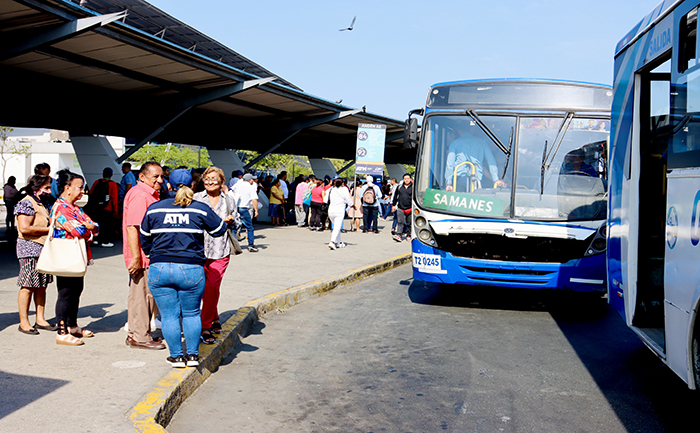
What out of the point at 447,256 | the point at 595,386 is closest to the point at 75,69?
the point at 447,256

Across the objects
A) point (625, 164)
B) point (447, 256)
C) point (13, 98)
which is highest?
point (13, 98)

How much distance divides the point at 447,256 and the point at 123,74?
10.9m

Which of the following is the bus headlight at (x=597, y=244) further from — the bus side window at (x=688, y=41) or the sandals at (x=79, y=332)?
the sandals at (x=79, y=332)

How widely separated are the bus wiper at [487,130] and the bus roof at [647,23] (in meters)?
2.20

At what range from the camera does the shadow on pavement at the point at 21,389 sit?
4.06 m

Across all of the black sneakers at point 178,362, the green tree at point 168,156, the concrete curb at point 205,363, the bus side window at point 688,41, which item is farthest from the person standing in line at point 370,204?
the green tree at point 168,156

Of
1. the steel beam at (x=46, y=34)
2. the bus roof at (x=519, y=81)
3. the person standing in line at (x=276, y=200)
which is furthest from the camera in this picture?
the person standing in line at (x=276, y=200)

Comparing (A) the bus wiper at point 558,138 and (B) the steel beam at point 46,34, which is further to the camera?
(B) the steel beam at point 46,34

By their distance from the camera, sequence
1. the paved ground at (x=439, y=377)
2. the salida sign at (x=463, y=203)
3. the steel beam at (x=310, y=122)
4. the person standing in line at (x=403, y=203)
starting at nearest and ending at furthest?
1. the paved ground at (x=439, y=377)
2. the salida sign at (x=463, y=203)
3. the person standing in line at (x=403, y=203)
4. the steel beam at (x=310, y=122)

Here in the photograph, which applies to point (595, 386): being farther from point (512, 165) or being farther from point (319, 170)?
point (319, 170)

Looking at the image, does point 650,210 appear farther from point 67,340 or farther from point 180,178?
point 67,340

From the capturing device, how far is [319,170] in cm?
3853

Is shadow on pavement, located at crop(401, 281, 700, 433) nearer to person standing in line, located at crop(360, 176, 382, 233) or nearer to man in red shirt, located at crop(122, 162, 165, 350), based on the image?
man in red shirt, located at crop(122, 162, 165, 350)

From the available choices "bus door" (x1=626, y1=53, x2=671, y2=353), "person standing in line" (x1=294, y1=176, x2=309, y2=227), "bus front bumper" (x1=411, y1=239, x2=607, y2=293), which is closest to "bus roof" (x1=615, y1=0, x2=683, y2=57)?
"bus door" (x1=626, y1=53, x2=671, y2=353)
